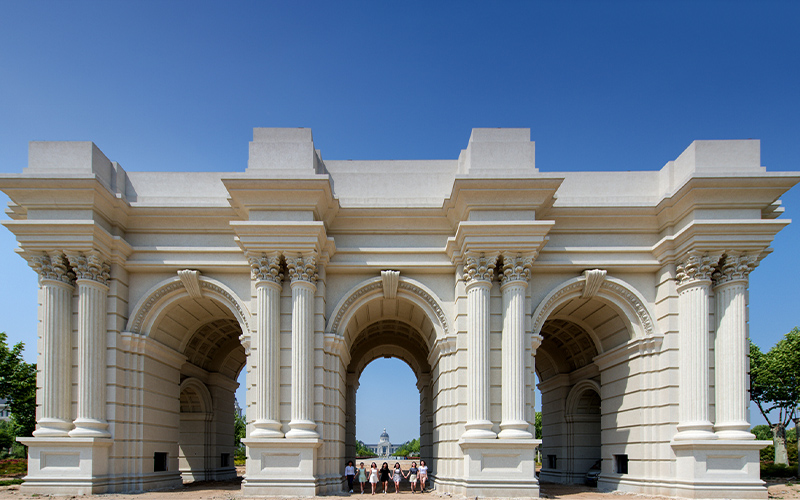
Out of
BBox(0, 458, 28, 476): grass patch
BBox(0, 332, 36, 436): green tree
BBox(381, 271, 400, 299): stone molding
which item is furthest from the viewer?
BBox(0, 332, 36, 436): green tree

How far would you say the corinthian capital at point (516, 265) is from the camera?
20.3m

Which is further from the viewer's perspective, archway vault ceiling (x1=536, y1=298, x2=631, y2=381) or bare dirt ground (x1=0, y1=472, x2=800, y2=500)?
archway vault ceiling (x1=536, y1=298, x2=631, y2=381)

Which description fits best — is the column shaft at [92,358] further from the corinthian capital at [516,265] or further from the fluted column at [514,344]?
the corinthian capital at [516,265]

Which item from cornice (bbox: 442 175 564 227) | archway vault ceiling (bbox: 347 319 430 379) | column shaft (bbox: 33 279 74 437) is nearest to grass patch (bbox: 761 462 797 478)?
archway vault ceiling (bbox: 347 319 430 379)

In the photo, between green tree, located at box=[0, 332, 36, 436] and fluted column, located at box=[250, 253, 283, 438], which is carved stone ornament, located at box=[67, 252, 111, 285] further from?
green tree, located at box=[0, 332, 36, 436]

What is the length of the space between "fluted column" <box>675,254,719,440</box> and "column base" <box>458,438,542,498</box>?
5100mm

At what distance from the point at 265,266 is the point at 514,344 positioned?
8.82 metres

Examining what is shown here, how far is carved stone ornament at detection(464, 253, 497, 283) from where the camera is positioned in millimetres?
20297

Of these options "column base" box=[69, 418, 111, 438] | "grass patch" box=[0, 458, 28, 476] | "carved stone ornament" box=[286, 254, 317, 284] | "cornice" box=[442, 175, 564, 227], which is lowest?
"grass patch" box=[0, 458, 28, 476]

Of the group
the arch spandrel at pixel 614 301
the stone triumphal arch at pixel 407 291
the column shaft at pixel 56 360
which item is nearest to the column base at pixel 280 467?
the stone triumphal arch at pixel 407 291

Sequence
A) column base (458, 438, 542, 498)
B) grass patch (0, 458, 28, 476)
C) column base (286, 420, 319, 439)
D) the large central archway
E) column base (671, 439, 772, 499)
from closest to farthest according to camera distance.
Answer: column base (671, 439, 772, 499) → column base (458, 438, 542, 498) → column base (286, 420, 319, 439) → the large central archway → grass patch (0, 458, 28, 476)

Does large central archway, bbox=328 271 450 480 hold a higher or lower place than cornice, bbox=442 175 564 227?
lower

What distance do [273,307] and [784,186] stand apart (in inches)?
684

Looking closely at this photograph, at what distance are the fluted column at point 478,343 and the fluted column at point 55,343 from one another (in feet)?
44.3
